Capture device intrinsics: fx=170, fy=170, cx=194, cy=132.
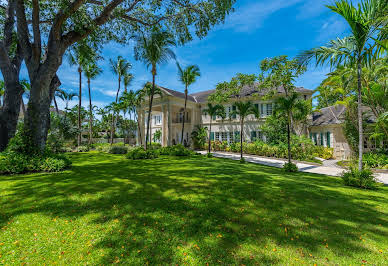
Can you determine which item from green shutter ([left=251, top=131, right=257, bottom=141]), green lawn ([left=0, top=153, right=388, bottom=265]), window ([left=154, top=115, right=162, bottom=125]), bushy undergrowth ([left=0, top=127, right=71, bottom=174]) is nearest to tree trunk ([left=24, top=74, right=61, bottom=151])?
bushy undergrowth ([left=0, top=127, right=71, bottom=174])

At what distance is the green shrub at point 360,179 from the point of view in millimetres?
7129

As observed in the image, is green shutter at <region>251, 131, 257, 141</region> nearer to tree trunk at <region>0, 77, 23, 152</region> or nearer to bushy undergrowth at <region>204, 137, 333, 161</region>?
bushy undergrowth at <region>204, 137, 333, 161</region>

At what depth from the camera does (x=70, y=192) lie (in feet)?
17.3

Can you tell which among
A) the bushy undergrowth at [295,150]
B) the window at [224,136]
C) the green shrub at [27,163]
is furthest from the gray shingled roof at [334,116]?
the green shrub at [27,163]

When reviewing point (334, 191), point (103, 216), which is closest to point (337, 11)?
point (334, 191)

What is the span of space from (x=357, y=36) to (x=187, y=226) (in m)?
9.20

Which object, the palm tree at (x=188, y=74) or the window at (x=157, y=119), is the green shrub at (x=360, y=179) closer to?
the palm tree at (x=188, y=74)

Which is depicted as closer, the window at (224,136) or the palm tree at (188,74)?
→ the palm tree at (188,74)

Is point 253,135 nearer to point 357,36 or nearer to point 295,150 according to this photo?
point 295,150

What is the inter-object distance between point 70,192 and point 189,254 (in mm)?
4505

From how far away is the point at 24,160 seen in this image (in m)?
8.00

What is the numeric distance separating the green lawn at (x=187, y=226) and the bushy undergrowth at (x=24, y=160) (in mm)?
2382

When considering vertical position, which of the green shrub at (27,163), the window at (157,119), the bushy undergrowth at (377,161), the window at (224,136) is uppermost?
the window at (157,119)

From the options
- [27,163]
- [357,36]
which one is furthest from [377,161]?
[27,163]
